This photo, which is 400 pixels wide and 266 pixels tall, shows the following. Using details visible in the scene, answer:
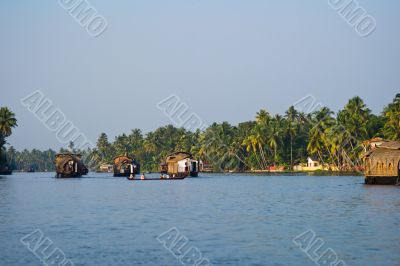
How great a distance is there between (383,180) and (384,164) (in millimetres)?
2633

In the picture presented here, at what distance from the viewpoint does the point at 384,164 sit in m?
68.1

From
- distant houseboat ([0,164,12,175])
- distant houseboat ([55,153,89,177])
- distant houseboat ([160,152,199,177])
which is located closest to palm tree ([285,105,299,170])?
distant houseboat ([160,152,199,177])

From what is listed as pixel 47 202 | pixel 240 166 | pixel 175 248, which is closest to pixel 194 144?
pixel 240 166

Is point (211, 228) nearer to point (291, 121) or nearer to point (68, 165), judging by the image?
point (68, 165)

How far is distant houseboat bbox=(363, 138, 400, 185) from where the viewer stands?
2613 inches

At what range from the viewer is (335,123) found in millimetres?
120062

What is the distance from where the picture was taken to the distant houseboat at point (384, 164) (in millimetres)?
66375

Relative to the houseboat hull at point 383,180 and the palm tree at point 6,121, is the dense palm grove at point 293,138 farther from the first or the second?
the houseboat hull at point 383,180

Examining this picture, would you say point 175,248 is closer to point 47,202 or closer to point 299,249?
point 299,249

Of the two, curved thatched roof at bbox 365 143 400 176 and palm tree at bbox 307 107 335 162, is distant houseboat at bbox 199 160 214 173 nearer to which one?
palm tree at bbox 307 107 335 162

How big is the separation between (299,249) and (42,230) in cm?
1398

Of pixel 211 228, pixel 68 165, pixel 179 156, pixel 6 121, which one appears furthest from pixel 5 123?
pixel 211 228

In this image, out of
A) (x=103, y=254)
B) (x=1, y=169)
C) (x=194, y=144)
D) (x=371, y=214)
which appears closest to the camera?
(x=103, y=254)

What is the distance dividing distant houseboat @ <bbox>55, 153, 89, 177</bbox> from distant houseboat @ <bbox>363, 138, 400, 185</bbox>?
61.2 metres
